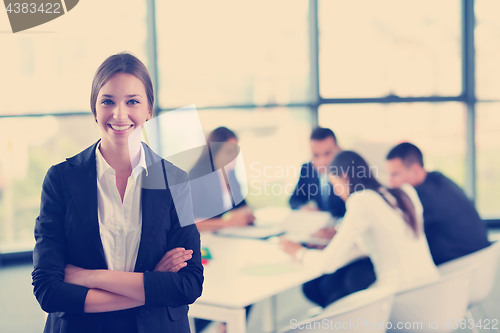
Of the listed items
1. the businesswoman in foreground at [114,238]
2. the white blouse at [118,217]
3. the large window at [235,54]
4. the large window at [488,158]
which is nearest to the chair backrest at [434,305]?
the businesswoman in foreground at [114,238]

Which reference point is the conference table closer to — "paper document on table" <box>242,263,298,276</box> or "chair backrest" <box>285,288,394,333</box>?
"paper document on table" <box>242,263,298,276</box>

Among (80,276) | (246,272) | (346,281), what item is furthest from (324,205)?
(80,276)

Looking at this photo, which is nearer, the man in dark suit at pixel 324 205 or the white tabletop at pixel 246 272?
the white tabletop at pixel 246 272

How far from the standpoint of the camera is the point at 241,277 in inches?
101

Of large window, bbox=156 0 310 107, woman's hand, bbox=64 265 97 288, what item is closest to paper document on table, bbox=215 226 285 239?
woman's hand, bbox=64 265 97 288

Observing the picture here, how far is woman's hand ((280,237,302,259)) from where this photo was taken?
282 centimetres

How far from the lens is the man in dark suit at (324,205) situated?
307 cm

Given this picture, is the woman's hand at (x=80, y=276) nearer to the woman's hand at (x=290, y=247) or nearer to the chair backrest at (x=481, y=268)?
the woman's hand at (x=290, y=247)

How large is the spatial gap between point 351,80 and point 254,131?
119 centimetres

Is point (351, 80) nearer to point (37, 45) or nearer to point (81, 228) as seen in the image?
point (37, 45)

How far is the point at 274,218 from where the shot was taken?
3.78 m

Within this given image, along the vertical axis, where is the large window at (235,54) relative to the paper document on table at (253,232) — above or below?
above

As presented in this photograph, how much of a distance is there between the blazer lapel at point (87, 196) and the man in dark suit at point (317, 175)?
2.35 m

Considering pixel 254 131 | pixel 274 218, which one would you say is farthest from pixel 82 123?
pixel 274 218
